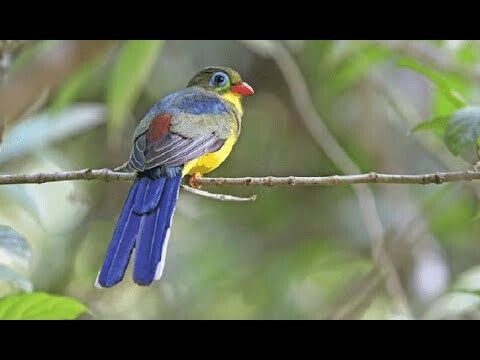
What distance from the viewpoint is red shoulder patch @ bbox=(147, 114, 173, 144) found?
9.62 ft

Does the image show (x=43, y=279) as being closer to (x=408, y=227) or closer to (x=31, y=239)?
(x=31, y=239)

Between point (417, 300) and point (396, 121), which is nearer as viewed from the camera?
point (417, 300)

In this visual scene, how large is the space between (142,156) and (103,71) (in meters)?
2.49

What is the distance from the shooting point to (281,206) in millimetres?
5102

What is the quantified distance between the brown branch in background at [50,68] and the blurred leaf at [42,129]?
119 mm

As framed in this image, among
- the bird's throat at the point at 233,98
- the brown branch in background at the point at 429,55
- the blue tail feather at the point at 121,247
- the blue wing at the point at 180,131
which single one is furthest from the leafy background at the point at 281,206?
the blue tail feather at the point at 121,247

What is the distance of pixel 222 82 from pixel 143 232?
1.35 m

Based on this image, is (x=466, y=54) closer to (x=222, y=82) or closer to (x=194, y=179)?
(x=222, y=82)

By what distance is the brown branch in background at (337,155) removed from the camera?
420cm

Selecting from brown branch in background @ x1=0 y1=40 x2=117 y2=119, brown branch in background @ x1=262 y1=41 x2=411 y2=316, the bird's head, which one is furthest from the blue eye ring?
brown branch in background @ x1=262 y1=41 x2=411 y2=316

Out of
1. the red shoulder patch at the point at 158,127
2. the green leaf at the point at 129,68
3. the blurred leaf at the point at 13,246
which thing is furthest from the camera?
the green leaf at the point at 129,68

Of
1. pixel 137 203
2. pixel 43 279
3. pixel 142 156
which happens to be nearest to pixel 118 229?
pixel 137 203

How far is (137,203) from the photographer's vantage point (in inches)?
105

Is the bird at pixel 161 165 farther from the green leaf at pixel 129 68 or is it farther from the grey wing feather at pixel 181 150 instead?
the green leaf at pixel 129 68
